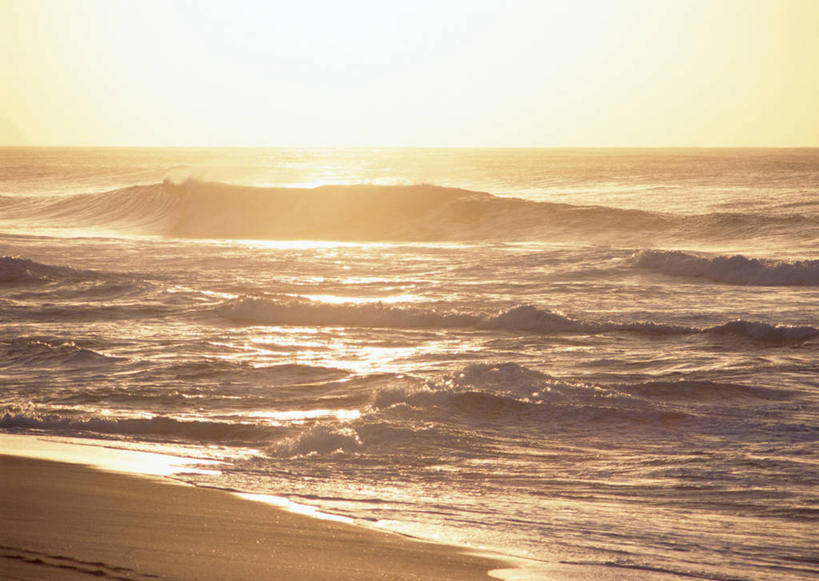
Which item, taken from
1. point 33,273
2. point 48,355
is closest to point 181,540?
point 48,355

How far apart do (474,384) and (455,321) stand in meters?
4.34

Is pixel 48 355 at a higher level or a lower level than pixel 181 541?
lower

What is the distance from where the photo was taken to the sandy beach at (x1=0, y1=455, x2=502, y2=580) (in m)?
4.05

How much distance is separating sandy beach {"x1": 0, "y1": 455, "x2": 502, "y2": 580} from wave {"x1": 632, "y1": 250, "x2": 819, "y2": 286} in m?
14.5

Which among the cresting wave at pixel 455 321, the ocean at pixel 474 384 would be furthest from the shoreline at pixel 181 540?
the cresting wave at pixel 455 321

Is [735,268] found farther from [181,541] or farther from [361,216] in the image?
[361,216]

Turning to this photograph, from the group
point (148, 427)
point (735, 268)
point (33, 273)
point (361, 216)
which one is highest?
point (361, 216)

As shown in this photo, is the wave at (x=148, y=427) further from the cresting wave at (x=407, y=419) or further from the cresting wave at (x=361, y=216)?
the cresting wave at (x=361, y=216)

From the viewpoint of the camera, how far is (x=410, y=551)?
4.47m

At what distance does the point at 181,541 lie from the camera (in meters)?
4.50

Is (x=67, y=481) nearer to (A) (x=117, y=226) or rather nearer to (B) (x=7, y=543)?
(B) (x=7, y=543)

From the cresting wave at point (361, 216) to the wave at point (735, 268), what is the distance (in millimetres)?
7734

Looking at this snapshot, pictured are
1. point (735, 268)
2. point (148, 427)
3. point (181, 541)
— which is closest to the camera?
point (181, 541)

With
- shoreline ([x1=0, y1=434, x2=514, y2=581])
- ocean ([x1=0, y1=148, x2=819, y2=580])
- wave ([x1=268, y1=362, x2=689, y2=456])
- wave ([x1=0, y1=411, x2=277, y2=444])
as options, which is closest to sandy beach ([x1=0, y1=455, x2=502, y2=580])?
shoreline ([x1=0, y1=434, x2=514, y2=581])
